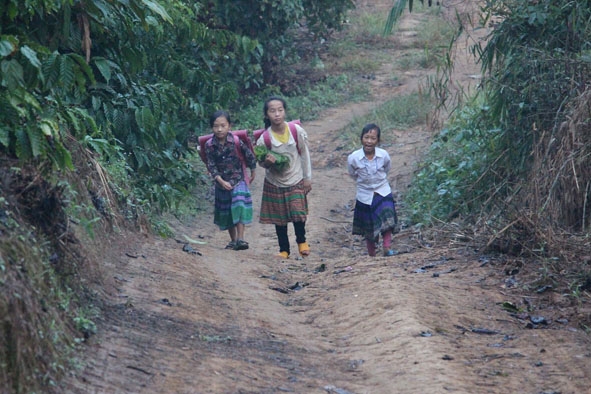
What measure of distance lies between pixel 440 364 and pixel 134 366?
64.2 inches

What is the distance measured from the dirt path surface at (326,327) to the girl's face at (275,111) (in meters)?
1.30

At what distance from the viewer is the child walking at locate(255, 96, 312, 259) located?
25.8 ft

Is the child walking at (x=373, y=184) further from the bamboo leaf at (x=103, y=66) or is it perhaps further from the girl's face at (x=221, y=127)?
the bamboo leaf at (x=103, y=66)

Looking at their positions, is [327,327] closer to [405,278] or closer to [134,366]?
[405,278]

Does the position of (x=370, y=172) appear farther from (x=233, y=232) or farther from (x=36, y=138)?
(x=36, y=138)

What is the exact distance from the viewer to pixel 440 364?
4508 millimetres

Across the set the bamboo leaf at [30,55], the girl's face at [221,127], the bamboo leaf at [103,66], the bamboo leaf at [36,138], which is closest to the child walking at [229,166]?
the girl's face at [221,127]

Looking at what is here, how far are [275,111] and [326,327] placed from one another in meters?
2.84

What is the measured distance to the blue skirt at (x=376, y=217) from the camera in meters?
7.78

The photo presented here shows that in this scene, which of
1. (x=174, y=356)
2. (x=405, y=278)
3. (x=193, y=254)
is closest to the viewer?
(x=174, y=356)

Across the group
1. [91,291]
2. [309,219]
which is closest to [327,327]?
[91,291]

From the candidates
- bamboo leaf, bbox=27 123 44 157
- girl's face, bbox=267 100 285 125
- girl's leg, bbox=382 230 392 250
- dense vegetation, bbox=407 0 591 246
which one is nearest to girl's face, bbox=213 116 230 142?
girl's face, bbox=267 100 285 125

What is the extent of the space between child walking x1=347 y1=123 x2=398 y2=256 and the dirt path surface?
399mm

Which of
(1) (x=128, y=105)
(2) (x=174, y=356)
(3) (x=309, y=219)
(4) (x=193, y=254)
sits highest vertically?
(1) (x=128, y=105)
